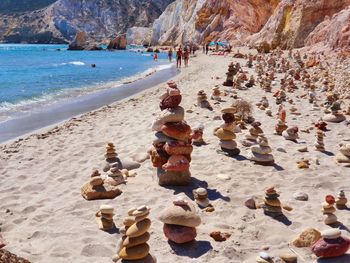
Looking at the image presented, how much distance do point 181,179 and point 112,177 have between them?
1.13m

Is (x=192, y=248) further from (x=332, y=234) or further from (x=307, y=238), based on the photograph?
(x=332, y=234)

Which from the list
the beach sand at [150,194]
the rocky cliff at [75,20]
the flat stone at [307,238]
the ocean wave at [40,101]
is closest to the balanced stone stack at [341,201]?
the beach sand at [150,194]

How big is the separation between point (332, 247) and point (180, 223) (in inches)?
61.0

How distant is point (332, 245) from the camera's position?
3846 millimetres

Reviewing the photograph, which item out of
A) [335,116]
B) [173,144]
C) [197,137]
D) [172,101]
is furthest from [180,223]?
[335,116]

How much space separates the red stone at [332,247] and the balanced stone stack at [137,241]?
1595 millimetres

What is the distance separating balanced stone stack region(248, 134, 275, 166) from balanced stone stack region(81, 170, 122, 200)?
8.08 feet

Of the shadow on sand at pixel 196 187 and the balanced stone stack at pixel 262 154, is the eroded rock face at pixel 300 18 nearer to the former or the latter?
the balanced stone stack at pixel 262 154

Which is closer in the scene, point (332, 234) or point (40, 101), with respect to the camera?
point (332, 234)

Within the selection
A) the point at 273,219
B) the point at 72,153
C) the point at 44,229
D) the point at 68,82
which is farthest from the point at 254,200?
the point at 68,82

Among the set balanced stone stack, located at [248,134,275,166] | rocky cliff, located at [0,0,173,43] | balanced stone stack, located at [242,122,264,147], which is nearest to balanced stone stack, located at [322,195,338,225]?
balanced stone stack, located at [248,134,275,166]

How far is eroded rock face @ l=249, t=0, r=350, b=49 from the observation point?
116ft

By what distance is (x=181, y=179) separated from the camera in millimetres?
6133

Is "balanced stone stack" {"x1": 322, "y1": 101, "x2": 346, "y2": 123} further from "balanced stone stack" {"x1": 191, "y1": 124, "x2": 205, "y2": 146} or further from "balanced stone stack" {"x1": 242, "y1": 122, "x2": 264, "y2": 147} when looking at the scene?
"balanced stone stack" {"x1": 191, "y1": 124, "x2": 205, "y2": 146}
